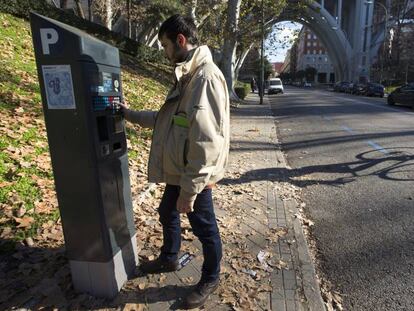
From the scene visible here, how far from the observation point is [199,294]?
112 inches

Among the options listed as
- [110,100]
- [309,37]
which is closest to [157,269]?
[110,100]

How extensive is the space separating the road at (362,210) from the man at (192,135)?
1269 millimetres

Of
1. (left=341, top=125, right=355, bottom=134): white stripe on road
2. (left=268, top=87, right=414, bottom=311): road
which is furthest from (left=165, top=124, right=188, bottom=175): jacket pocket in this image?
(left=341, top=125, right=355, bottom=134): white stripe on road

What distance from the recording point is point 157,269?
3230 millimetres

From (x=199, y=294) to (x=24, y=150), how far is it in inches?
137

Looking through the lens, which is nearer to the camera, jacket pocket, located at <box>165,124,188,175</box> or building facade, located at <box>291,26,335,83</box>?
jacket pocket, located at <box>165,124,188,175</box>

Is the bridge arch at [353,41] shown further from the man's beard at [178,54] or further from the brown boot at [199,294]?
the brown boot at [199,294]

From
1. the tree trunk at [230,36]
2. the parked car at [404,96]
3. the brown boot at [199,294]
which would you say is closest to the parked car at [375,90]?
the parked car at [404,96]

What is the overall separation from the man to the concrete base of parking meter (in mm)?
537

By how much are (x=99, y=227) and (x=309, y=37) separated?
150 m

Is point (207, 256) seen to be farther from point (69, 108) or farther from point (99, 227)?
point (69, 108)

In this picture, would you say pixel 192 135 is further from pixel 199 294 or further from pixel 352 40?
pixel 352 40

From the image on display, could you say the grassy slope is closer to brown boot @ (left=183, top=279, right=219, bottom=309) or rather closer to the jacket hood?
brown boot @ (left=183, top=279, right=219, bottom=309)

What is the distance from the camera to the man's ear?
2.47m
